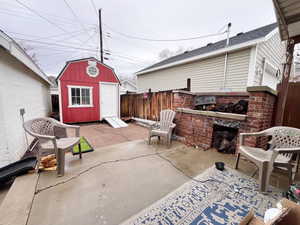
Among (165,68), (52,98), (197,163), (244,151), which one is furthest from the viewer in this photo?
(52,98)

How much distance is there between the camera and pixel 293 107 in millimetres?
2637

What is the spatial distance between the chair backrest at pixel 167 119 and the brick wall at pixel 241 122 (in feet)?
1.22

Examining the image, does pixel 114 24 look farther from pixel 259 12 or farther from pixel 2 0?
pixel 259 12

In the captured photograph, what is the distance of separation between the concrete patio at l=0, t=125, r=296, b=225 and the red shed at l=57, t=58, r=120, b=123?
12.4 ft

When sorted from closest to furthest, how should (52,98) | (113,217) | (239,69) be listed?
(113,217)
(239,69)
(52,98)

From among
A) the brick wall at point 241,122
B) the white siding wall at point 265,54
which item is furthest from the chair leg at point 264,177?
the white siding wall at point 265,54

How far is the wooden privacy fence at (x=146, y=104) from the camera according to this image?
4705 millimetres

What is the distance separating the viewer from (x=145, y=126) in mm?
5613

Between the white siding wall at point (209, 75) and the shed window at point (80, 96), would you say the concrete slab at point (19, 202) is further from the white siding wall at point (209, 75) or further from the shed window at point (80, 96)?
the white siding wall at point (209, 75)

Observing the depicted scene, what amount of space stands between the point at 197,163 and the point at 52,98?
10681 millimetres

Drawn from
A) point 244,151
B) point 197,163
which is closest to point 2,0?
point 197,163

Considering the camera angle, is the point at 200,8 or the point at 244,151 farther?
the point at 200,8

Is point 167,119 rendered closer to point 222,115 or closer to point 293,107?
point 222,115

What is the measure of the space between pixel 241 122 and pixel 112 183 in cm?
270
